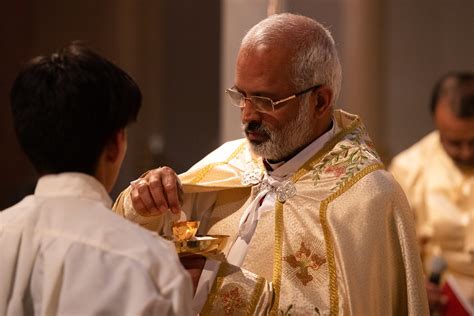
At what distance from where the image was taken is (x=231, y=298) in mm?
3508

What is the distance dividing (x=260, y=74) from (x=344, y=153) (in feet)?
1.20

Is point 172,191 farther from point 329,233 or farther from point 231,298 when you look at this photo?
point 329,233

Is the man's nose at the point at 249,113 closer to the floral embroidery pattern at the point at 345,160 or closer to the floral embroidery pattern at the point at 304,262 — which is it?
the floral embroidery pattern at the point at 345,160

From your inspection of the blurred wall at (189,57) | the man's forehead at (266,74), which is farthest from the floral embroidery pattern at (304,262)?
the blurred wall at (189,57)

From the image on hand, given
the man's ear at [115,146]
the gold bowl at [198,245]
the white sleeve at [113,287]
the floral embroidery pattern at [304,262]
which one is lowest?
the floral embroidery pattern at [304,262]

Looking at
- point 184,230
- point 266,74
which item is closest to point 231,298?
point 184,230

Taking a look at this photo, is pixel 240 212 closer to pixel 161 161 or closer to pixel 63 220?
pixel 63 220

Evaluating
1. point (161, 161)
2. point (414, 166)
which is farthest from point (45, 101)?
point (161, 161)

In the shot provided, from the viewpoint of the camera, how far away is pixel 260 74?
3750 millimetres

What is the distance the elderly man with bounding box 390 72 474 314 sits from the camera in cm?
634

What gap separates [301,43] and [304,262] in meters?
0.70

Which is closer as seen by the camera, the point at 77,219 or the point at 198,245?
the point at 77,219

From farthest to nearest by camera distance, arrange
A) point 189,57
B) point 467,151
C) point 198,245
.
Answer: point 189,57, point 467,151, point 198,245

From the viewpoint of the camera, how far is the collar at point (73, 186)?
8.35 ft
